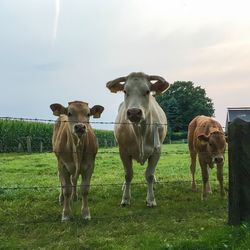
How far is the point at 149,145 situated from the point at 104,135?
50.6 meters

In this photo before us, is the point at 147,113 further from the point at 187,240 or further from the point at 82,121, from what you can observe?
the point at 187,240

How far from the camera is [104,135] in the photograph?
6091 cm

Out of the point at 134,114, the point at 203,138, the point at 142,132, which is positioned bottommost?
the point at 203,138

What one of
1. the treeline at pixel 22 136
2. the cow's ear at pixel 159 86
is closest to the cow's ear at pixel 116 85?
the cow's ear at pixel 159 86

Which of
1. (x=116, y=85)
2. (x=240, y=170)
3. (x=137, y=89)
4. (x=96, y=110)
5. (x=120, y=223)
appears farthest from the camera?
(x=116, y=85)

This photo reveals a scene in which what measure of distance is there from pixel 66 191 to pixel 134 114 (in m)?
1.86

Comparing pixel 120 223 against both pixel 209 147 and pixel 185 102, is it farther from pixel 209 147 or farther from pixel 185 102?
pixel 185 102

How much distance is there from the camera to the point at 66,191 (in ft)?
28.6

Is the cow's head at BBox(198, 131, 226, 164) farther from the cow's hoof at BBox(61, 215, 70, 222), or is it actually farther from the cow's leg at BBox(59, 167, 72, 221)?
the cow's hoof at BBox(61, 215, 70, 222)

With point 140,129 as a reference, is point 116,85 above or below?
above

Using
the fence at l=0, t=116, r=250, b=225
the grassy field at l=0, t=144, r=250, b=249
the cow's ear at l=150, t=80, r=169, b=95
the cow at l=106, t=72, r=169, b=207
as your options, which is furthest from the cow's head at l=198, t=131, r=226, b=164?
the fence at l=0, t=116, r=250, b=225

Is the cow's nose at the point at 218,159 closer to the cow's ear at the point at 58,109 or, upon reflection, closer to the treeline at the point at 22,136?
the cow's ear at the point at 58,109

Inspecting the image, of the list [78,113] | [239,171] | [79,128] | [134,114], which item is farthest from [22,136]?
[239,171]

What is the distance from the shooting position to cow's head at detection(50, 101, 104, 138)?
8.07 meters
